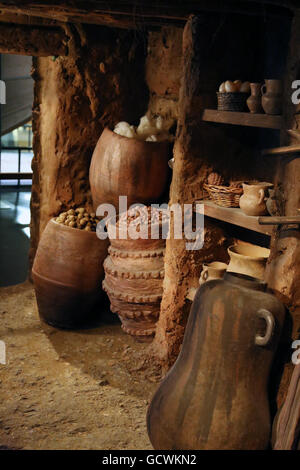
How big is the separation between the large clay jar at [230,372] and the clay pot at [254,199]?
1.62 feet

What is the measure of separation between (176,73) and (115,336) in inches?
93.1

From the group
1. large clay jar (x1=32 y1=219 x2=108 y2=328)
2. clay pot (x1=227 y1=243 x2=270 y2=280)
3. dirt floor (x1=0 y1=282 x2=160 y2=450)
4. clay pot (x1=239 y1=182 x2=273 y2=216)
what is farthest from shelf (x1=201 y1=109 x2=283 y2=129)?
dirt floor (x1=0 y1=282 x2=160 y2=450)

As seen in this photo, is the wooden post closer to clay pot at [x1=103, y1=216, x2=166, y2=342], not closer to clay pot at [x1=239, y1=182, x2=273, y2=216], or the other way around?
clay pot at [x1=239, y1=182, x2=273, y2=216]

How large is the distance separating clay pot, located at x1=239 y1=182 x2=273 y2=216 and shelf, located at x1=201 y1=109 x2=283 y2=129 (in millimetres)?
356

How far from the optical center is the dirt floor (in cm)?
318

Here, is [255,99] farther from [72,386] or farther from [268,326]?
[72,386]

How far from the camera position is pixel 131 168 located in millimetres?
4410

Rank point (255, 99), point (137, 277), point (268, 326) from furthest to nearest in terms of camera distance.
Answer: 1. point (137, 277)
2. point (255, 99)
3. point (268, 326)

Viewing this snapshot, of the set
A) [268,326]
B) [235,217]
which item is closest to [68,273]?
[235,217]

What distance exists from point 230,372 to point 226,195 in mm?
1215

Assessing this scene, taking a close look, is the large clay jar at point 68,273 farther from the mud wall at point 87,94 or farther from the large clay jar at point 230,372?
the large clay jar at point 230,372

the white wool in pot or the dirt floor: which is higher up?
the white wool in pot

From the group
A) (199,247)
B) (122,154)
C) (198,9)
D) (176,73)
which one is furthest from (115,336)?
(198,9)

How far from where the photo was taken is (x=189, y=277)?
3.84 metres
